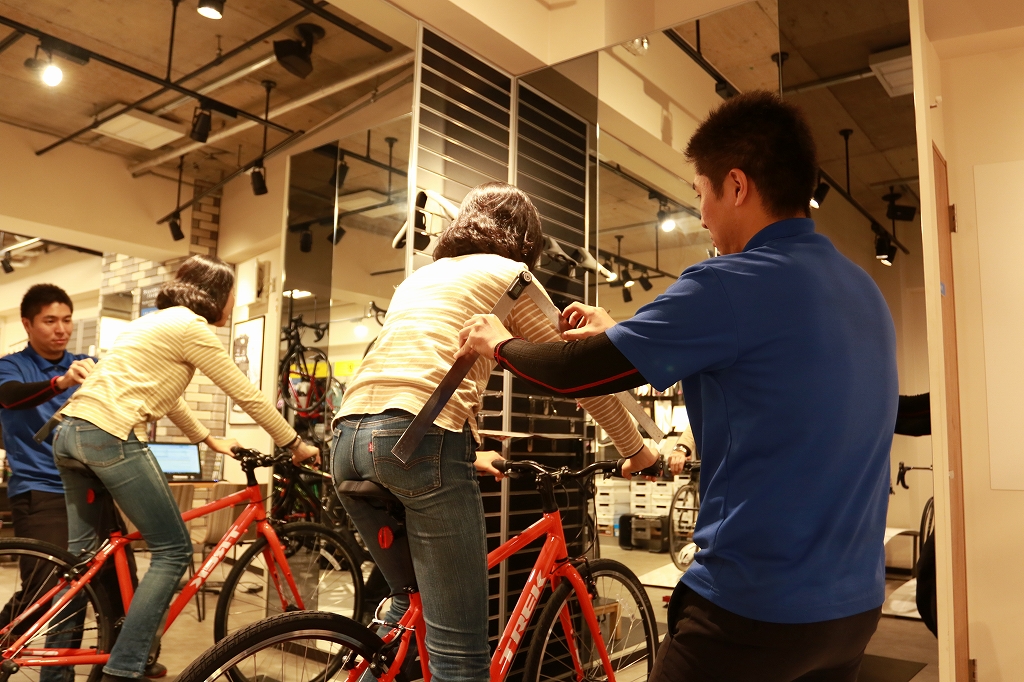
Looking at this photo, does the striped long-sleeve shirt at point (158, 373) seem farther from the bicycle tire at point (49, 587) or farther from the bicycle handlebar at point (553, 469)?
the bicycle handlebar at point (553, 469)

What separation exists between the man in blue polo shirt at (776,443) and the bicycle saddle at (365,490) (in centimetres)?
71

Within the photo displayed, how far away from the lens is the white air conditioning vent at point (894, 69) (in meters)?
2.56

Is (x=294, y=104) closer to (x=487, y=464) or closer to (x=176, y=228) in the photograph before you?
(x=176, y=228)

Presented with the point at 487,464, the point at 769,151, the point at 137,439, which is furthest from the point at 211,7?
the point at 769,151

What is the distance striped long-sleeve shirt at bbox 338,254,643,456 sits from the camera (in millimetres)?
1752

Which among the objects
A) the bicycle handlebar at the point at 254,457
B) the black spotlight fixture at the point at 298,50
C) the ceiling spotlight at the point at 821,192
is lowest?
the bicycle handlebar at the point at 254,457

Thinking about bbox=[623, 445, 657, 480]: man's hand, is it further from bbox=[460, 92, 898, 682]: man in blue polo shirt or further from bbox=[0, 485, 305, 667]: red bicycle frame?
bbox=[0, 485, 305, 667]: red bicycle frame

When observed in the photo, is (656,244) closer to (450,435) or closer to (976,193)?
(976,193)

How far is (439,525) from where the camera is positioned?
1.75 m

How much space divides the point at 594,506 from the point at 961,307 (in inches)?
67.8

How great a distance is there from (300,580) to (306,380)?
1.93 meters

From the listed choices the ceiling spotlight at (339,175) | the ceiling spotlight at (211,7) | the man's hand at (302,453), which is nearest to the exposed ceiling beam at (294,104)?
the ceiling spotlight at (339,175)

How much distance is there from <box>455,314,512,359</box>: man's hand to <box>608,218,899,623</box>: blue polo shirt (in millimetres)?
323

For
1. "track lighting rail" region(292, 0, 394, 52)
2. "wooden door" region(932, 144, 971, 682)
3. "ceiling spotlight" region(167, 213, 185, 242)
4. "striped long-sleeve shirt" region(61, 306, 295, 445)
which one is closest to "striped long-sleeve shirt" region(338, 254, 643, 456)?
"striped long-sleeve shirt" region(61, 306, 295, 445)
